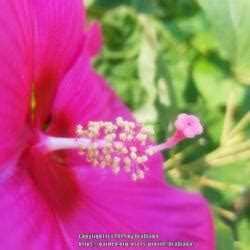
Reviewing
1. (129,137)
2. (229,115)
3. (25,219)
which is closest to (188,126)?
(129,137)

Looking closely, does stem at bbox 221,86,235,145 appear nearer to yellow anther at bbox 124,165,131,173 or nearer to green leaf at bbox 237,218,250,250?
green leaf at bbox 237,218,250,250

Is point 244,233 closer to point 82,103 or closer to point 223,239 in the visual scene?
point 223,239

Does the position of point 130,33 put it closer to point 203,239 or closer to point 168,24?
point 168,24

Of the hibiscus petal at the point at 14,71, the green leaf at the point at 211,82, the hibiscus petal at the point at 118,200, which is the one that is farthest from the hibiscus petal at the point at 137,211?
the green leaf at the point at 211,82

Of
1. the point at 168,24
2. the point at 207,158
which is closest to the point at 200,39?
the point at 168,24

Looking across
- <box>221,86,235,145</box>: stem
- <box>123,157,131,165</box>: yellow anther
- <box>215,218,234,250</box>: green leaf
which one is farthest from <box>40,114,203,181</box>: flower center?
<box>221,86,235,145</box>: stem

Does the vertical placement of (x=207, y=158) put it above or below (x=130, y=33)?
below

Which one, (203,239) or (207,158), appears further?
(207,158)
